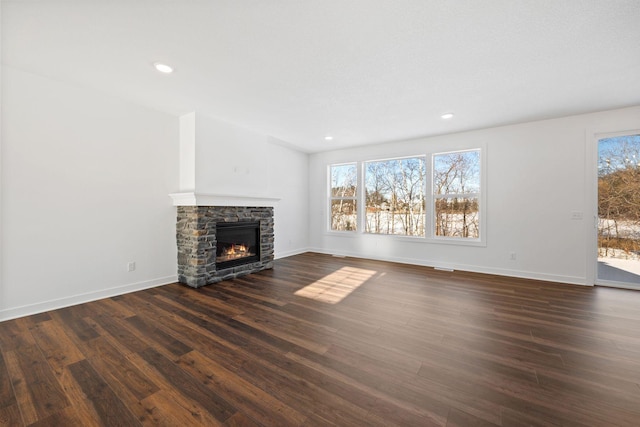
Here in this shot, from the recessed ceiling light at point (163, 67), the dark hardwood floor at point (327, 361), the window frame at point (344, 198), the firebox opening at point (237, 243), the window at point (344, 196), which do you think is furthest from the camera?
the window at point (344, 196)

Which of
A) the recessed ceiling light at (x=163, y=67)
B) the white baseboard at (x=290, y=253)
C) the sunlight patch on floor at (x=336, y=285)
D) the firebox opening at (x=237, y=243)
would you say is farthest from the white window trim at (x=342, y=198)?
the recessed ceiling light at (x=163, y=67)

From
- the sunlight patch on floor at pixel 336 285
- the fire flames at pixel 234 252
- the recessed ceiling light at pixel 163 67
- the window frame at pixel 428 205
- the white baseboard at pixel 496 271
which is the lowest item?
the sunlight patch on floor at pixel 336 285

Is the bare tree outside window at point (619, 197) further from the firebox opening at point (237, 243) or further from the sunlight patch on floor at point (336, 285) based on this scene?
the firebox opening at point (237, 243)

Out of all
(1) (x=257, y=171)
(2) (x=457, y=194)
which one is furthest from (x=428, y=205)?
(1) (x=257, y=171)

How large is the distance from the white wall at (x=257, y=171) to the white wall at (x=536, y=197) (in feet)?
9.76

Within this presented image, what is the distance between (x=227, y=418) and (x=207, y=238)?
2821mm

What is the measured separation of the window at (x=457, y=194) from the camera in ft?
15.4

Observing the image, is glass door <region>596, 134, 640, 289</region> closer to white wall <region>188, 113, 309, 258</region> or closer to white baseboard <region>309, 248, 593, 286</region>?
white baseboard <region>309, 248, 593, 286</region>

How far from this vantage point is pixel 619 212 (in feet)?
12.2

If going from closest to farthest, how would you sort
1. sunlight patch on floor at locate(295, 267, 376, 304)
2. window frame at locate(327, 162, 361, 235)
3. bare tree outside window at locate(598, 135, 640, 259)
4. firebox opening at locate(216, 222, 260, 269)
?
sunlight patch on floor at locate(295, 267, 376, 304)
bare tree outside window at locate(598, 135, 640, 259)
firebox opening at locate(216, 222, 260, 269)
window frame at locate(327, 162, 361, 235)

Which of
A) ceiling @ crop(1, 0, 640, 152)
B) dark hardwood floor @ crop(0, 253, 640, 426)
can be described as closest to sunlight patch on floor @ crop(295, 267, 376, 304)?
dark hardwood floor @ crop(0, 253, 640, 426)

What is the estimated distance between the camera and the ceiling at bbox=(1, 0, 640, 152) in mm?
1854

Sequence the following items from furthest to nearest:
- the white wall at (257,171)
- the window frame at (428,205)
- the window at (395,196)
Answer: the window at (395,196) < the window frame at (428,205) < the white wall at (257,171)

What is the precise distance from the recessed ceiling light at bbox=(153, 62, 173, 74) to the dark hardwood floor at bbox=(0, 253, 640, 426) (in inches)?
101
